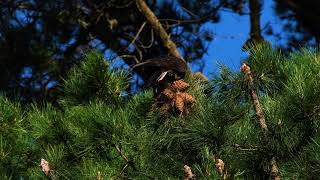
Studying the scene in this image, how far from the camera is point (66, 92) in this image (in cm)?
260

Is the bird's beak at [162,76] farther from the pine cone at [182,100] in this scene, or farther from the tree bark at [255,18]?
the tree bark at [255,18]

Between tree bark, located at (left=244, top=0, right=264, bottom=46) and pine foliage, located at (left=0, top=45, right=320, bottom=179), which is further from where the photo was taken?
tree bark, located at (left=244, top=0, right=264, bottom=46)

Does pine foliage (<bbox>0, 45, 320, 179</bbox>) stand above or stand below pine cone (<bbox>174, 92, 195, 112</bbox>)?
below

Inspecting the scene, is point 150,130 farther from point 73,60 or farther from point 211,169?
point 73,60

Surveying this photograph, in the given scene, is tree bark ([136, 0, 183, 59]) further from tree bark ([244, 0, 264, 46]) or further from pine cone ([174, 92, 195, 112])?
pine cone ([174, 92, 195, 112])

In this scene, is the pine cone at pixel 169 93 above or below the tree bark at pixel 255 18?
below

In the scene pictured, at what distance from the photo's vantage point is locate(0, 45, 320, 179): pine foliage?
5.71ft

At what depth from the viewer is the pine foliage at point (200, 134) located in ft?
5.71

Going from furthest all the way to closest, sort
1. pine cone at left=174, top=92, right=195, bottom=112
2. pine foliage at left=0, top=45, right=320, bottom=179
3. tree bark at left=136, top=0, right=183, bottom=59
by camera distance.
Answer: tree bark at left=136, top=0, right=183, bottom=59, pine cone at left=174, top=92, right=195, bottom=112, pine foliage at left=0, top=45, right=320, bottom=179

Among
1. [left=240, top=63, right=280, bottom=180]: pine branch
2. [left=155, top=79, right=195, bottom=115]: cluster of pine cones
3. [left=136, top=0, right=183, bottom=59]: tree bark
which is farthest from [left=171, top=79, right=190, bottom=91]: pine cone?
[left=136, top=0, right=183, bottom=59]: tree bark

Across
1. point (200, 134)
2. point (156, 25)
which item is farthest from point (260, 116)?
point (156, 25)

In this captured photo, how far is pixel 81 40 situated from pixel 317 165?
304cm

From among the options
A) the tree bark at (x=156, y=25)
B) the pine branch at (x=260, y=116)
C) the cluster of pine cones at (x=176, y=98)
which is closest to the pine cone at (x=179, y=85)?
the cluster of pine cones at (x=176, y=98)

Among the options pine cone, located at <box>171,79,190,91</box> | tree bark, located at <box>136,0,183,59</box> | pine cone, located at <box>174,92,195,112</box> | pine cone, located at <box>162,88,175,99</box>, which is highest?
tree bark, located at <box>136,0,183,59</box>
